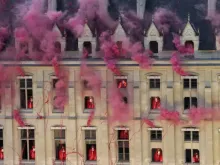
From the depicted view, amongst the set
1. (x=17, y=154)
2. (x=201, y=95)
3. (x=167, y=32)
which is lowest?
(x=17, y=154)

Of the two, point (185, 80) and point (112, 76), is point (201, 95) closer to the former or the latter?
point (185, 80)

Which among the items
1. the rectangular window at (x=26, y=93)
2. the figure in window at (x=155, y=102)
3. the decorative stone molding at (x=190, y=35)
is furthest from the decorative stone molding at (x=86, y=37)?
the decorative stone molding at (x=190, y=35)

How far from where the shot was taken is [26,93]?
182 ft

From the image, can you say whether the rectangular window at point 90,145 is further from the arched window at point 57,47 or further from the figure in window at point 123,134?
the arched window at point 57,47

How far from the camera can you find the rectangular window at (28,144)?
182ft

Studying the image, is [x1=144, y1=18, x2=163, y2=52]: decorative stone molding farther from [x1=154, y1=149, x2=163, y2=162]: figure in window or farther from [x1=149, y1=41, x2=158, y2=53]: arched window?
→ [x1=154, y1=149, x2=163, y2=162]: figure in window

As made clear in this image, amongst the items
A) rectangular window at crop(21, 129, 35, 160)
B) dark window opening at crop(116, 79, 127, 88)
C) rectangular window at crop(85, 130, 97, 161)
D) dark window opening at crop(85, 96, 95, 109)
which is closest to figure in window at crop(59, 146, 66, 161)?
rectangular window at crop(85, 130, 97, 161)

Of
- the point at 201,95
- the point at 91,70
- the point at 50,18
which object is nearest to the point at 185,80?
the point at 201,95

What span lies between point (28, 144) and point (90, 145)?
3.97 meters

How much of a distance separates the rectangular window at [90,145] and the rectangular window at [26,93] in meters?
4.07

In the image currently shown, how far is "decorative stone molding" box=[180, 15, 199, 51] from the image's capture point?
53062 millimetres

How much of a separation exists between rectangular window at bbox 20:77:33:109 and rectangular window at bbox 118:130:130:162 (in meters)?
5.96

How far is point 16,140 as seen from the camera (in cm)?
5556

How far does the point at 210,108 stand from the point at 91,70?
24.8 ft
